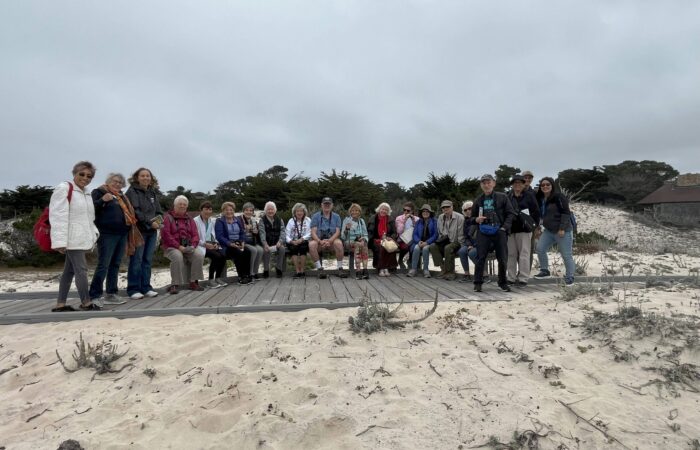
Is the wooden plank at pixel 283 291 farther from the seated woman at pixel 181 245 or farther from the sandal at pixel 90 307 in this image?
the sandal at pixel 90 307

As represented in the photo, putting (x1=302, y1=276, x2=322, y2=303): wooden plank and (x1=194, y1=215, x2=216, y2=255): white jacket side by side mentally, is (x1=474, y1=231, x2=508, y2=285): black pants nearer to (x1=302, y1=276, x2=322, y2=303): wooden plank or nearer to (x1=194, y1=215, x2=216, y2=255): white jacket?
(x1=302, y1=276, x2=322, y2=303): wooden plank

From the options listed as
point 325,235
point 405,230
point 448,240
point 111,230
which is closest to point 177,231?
point 111,230

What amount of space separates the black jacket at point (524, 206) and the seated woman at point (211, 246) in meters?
4.56

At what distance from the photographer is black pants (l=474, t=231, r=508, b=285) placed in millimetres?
5117

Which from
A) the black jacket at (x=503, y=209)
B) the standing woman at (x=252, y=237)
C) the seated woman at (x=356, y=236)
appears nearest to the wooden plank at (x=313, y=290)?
the seated woman at (x=356, y=236)

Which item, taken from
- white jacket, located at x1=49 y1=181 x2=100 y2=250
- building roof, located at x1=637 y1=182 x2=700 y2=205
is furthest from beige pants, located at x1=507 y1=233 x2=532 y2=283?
building roof, located at x1=637 y1=182 x2=700 y2=205

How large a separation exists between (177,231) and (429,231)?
4102 mm

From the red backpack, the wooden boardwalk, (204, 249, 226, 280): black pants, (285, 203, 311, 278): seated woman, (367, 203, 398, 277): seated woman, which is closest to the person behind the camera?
the red backpack

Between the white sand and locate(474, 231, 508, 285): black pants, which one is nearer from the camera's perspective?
the white sand

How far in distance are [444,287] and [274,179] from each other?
1929 cm

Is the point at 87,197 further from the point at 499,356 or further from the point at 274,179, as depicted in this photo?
the point at 274,179

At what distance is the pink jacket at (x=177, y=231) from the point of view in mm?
5527

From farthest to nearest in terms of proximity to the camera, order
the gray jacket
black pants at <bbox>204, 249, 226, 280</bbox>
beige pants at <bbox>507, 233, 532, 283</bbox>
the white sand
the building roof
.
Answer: the building roof, the gray jacket, black pants at <bbox>204, 249, 226, 280</bbox>, beige pants at <bbox>507, 233, 532, 283</bbox>, the white sand

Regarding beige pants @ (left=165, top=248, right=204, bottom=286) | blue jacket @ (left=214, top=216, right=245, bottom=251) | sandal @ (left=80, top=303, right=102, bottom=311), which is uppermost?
blue jacket @ (left=214, top=216, right=245, bottom=251)
